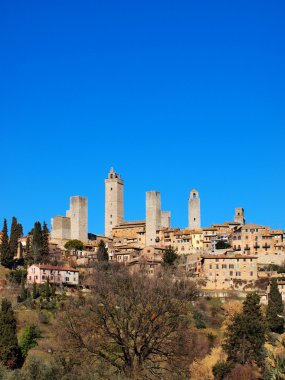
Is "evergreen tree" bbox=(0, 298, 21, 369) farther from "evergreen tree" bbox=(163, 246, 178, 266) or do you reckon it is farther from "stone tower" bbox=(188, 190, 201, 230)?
"stone tower" bbox=(188, 190, 201, 230)

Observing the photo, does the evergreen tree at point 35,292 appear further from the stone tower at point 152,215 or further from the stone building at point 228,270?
the stone tower at point 152,215

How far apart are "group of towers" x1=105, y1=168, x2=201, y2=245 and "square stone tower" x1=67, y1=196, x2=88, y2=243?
4112 mm

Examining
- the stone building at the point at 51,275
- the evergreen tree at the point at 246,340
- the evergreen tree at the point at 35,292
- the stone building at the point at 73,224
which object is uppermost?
the stone building at the point at 73,224

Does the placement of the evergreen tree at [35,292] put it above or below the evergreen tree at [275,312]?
above

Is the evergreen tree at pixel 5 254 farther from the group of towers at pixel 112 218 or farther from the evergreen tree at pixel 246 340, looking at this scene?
the evergreen tree at pixel 246 340

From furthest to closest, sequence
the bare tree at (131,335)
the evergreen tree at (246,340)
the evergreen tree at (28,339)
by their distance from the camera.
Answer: the evergreen tree at (28,339) → the evergreen tree at (246,340) → the bare tree at (131,335)

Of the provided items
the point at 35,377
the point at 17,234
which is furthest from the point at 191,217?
the point at 35,377

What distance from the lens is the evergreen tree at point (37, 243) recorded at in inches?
3255

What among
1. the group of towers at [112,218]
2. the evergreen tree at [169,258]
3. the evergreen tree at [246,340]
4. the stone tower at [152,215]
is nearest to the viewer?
the evergreen tree at [246,340]

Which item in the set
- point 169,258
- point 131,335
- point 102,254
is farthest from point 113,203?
point 131,335

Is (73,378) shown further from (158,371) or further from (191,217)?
(191,217)

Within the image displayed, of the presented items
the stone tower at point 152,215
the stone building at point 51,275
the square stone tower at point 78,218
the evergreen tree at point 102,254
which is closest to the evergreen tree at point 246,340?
the stone building at point 51,275

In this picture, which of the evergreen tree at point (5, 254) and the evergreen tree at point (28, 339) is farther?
the evergreen tree at point (5, 254)

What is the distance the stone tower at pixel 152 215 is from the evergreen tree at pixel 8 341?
161 ft
